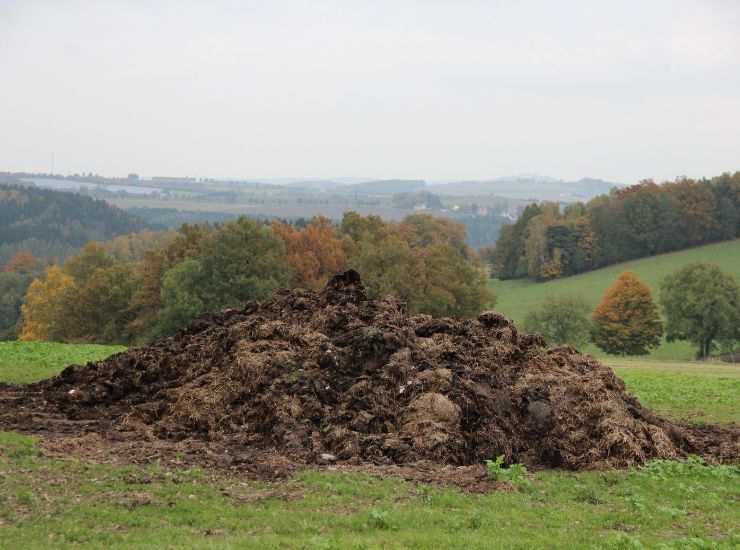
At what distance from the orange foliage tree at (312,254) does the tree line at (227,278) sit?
8 cm

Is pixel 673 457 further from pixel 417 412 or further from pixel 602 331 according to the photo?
pixel 602 331

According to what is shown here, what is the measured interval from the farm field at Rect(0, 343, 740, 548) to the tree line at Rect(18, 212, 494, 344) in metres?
38.5

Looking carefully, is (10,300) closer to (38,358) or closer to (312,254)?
(312,254)

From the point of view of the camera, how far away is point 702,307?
234ft

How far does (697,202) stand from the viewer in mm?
106000

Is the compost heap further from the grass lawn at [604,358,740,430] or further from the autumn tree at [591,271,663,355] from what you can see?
the autumn tree at [591,271,663,355]

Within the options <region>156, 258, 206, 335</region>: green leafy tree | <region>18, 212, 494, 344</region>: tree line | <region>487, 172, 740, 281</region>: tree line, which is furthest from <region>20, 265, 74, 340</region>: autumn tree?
<region>487, 172, 740, 281</region>: tree line

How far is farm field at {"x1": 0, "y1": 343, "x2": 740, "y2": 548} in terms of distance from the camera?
8.96 meters

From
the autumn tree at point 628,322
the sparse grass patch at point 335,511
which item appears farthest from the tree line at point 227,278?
the sparse grass patch at point 335,511

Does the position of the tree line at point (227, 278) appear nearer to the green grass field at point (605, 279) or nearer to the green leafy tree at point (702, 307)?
the green leafy tree at point (702, 307)

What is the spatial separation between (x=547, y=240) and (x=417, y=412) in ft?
323

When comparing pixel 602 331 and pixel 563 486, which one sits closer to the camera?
pixel 563 486

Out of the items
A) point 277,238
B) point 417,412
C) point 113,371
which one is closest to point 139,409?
point 113,371

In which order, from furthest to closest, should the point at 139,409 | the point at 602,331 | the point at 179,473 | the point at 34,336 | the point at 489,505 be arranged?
the point at 602,331, the point at 34,336, the point at 139,409, the point at 179,473, the point at 489,505
